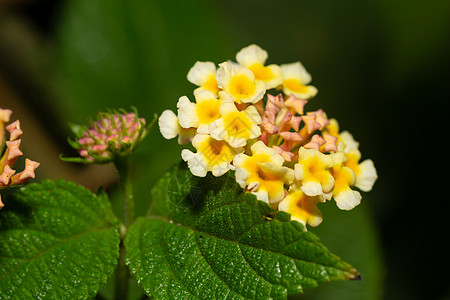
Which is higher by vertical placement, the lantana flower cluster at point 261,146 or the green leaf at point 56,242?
the lantana flower cluster at point 261,146

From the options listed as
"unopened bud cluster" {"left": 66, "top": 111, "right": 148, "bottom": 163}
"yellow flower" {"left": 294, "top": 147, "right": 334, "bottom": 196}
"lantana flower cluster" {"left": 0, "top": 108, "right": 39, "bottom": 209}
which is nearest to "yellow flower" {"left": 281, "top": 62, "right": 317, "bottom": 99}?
"yellow flower" {"left": 294, "top": 147, "right": 334, "bottom": 196}

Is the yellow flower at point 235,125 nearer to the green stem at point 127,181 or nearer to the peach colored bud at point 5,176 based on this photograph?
the green stem at point 127,181

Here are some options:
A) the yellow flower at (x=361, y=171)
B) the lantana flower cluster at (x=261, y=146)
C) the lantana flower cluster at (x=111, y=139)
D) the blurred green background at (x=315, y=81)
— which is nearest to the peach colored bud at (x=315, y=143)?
the lantana flower cluster at (x=261, y=146)

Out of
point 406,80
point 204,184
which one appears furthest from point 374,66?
point 204,184

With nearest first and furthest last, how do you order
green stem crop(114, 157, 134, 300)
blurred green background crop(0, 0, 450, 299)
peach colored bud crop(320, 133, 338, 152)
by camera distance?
peach colored bud crop(320, 133, 338, 152)
green stem crop(114, 157, 134, 300)
blurred green background crop(0, 0, 450, 299)

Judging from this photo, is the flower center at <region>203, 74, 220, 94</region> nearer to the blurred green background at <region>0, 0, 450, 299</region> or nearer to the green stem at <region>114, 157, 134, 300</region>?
the green stem at <region>114, 157, 134, 300</region>
